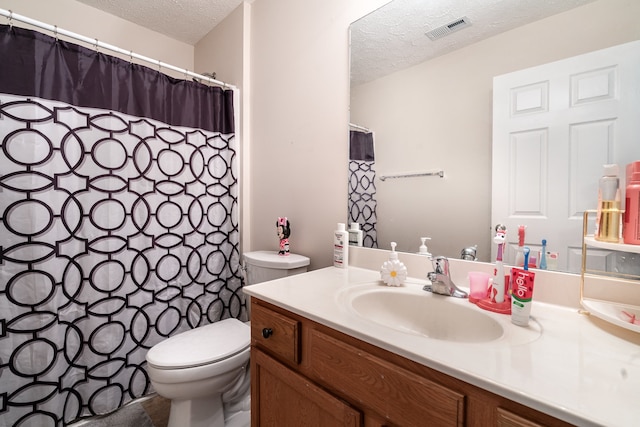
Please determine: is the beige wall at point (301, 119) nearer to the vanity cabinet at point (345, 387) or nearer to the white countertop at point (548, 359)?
the vanity cabinet at point (345, 387)

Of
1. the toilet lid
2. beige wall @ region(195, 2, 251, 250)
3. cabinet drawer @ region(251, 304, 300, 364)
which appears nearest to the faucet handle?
cabinet drawer @ region(251, 304, 300, 364)

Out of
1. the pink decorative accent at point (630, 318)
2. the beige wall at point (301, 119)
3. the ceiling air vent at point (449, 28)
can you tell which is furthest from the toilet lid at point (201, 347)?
the ceiling air vent at point (449, 28)

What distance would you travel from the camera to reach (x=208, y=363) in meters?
1.13

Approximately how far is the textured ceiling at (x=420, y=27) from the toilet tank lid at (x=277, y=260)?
88cm

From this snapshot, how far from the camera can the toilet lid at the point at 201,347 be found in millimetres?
1114

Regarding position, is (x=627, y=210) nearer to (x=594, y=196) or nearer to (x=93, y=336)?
(x=594, y=196)

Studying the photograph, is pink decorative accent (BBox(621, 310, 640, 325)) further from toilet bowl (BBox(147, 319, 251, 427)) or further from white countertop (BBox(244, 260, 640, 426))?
toilet bowl (BBox(147, 319, 251, 427))

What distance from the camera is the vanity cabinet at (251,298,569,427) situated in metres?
0.50

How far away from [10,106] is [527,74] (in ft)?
6.32

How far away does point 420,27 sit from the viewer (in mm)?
1097

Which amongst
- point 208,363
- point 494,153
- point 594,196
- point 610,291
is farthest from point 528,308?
point 208,363

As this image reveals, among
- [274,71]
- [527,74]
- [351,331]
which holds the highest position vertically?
[274,71]

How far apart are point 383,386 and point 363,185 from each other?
2.78 feet

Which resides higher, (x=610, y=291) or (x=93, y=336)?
(x=610, y=291)
